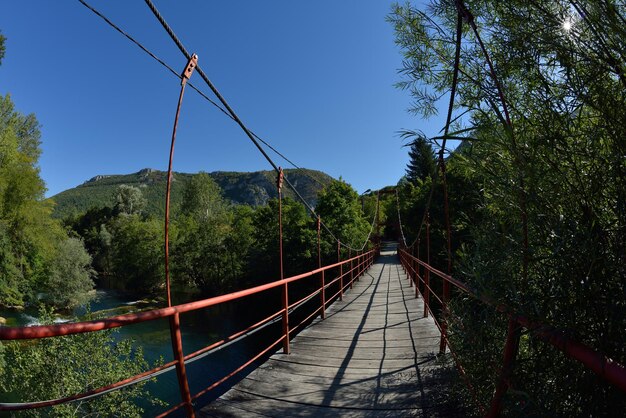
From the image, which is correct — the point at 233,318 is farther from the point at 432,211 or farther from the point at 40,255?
the point at 432,211

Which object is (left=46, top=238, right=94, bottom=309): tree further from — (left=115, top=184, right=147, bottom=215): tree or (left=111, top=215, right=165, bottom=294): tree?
(left=115, top=184, right=147, bottom=215): tree

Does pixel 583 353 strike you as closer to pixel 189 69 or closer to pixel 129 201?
pixel 189 69

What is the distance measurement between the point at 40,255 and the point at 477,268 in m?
29.3

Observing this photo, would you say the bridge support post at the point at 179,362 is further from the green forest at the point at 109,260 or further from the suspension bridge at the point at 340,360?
the green forest at the point at 109,260

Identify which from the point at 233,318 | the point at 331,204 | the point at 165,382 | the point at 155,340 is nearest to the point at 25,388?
the point at 165,382

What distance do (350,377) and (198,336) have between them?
21.2 metres

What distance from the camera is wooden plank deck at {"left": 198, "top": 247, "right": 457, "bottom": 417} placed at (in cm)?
222

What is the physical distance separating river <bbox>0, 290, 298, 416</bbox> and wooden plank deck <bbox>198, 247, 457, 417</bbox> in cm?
1138

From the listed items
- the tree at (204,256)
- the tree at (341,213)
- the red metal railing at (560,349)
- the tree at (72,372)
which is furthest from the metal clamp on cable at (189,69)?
the tree at (204,256)

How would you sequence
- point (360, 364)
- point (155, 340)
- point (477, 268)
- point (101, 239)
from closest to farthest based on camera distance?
point (477, 268) → point (360, 364) → point (155, 340) → point (101, 239)

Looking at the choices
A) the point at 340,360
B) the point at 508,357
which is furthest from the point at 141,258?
the point at 508,357

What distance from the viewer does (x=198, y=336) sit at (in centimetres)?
2167

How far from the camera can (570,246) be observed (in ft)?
2.79

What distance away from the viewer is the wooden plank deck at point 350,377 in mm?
2221
